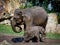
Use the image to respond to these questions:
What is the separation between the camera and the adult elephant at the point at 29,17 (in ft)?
25.5

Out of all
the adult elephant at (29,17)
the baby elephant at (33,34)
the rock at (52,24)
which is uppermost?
the adult elephant at (29,17)

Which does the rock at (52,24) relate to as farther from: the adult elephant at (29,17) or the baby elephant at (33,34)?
the baby elephant at (33,34)

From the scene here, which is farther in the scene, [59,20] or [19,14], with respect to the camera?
[59,20]

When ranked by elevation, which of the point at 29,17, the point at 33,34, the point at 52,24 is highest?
the point at 29,17

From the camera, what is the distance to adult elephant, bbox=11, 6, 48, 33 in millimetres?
7777

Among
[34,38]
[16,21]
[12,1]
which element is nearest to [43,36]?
[34,38]

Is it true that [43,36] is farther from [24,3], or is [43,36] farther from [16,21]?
[24,3]

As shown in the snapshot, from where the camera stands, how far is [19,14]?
7.83 m

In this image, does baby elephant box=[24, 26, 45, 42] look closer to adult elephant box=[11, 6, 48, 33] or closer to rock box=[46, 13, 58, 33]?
adult elephant box=[11, 6, 48, 33]

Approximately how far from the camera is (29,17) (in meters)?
7.76

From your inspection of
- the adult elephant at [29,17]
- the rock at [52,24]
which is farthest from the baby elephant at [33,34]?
the rock at [52,24]

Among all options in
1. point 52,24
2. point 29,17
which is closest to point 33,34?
point 29,17

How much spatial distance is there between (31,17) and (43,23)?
500mm

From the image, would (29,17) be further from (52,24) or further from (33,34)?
(52,24)
